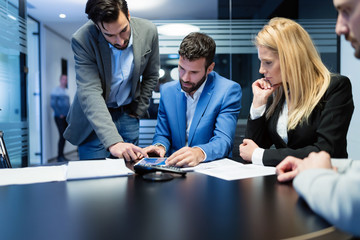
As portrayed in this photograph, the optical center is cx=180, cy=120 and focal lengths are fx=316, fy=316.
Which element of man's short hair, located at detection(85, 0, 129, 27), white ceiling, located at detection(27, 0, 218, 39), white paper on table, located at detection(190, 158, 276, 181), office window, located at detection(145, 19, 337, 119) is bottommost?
white paper on table, located at detection(190, 158, 276, 181)

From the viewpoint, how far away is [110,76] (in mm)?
1956

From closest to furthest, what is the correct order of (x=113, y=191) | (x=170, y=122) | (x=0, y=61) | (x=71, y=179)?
(x=113, y=191)
(x=71, y=179)
(x=170, y=122)
(x=0, y=61)

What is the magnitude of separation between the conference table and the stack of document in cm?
7

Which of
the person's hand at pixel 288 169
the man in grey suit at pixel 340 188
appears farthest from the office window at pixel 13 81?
the man in grey suit at pixel 340 188

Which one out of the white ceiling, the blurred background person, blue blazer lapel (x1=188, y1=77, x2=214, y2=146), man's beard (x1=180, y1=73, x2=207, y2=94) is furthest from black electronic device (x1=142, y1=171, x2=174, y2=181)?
the blurred background person

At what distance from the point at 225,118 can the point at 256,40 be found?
467mm

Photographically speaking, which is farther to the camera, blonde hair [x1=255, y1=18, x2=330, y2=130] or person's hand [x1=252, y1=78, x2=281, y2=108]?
person's hand [x1=252, y1=78, x2=281, y2=108]

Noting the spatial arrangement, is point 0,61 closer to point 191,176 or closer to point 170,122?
point 170,122

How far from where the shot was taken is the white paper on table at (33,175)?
3.69 feet

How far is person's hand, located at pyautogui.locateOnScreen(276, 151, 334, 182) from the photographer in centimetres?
83

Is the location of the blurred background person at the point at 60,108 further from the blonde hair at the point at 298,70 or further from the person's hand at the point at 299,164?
the person's hand at the point at 299,164

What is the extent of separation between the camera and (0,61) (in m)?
3.44

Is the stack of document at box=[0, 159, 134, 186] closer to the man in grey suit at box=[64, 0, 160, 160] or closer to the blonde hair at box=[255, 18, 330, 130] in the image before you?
the man in grey suit at box=[64, 0, 160, 160]

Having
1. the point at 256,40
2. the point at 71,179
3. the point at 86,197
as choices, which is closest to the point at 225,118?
the point at 256,40
